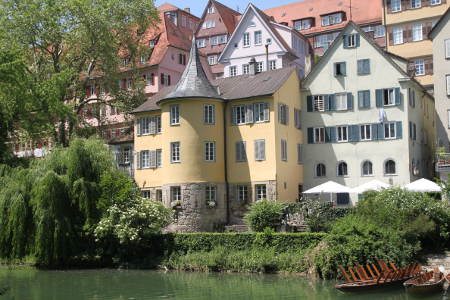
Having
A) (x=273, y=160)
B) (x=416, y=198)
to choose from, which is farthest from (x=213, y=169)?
(x=416, y=198)

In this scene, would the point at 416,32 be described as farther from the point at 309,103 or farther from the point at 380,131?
the point at 380,131

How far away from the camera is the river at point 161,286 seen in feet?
90.7

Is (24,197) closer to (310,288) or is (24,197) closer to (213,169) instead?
(213,169)

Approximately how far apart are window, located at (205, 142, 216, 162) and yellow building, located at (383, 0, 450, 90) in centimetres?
2173

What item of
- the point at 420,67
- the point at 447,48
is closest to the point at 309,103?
the point at 447,48

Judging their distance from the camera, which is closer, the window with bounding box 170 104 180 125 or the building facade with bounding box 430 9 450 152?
the window with bounding box 170 104 180 125

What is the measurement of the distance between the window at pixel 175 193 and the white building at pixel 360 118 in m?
9.32

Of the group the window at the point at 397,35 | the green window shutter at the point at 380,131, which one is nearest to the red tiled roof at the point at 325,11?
the window at the point at 397,35

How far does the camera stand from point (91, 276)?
35.1m

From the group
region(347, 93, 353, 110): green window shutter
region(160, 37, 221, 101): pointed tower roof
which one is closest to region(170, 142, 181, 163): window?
region(160, 37, 221, 101): pointed tower roof

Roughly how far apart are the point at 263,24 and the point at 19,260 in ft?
117

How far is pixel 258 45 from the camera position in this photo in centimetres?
6456

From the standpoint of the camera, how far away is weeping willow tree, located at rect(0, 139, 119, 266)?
1457 inches

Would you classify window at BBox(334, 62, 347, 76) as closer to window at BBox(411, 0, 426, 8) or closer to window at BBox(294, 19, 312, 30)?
Answer: window at BBox(411, 0, 426, 8)
